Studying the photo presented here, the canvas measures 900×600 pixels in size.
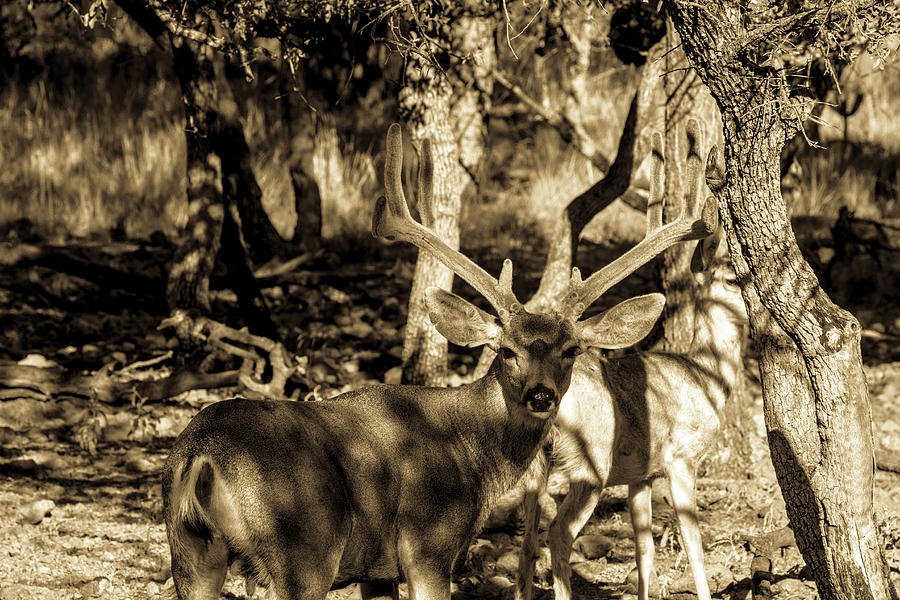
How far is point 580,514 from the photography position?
6.58 metres

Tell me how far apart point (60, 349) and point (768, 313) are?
6.90 m

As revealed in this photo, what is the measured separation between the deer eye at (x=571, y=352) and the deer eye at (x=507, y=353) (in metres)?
0.24

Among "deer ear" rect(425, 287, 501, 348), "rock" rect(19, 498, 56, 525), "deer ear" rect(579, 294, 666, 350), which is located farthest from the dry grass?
"deer ear" rect(579, 294, 666, 350)

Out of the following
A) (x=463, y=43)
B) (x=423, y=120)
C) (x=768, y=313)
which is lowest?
(x=768, y=313)

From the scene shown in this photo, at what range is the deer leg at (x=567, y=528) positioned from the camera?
21.0ft

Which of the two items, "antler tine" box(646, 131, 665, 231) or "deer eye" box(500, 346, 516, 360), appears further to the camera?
"antler tine" box(646, 131, 665, 231)

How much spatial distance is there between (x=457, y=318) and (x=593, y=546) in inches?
95.4

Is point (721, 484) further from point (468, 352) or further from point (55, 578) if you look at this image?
point (55, 578)

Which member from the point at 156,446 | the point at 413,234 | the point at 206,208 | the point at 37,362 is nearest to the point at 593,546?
the point at 413,234

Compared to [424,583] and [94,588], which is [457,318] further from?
[94,588]

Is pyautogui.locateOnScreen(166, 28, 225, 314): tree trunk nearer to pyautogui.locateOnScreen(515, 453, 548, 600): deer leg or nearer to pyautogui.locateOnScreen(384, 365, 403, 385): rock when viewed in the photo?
pyautogui.locateOnScreen(384, 365, 403, 385): rock

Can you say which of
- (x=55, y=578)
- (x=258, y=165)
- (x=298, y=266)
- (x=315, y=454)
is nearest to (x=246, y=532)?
(x=315, y=454)

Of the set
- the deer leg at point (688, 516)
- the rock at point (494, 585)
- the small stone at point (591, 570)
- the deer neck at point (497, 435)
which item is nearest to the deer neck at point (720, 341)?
the deer leg at point (688, 516)

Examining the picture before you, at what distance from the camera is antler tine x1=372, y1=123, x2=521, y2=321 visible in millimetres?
5781
